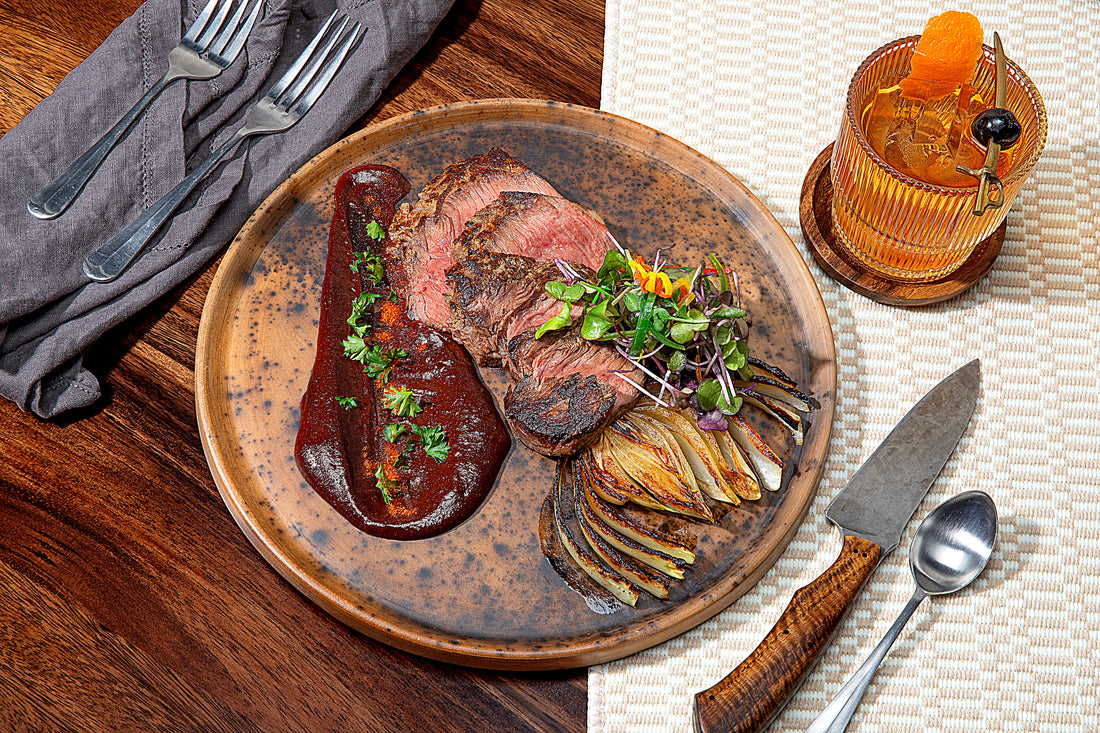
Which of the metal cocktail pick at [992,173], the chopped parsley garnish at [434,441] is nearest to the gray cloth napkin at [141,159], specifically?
the chopped parsley garnish at [434,441]

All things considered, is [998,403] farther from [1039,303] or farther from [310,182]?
[310,182]

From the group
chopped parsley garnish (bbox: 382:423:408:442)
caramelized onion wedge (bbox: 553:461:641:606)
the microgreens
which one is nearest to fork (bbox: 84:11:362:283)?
chopped parsley garnish (bbox: 382:423:408:442)

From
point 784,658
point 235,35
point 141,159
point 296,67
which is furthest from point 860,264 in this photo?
point 141,159

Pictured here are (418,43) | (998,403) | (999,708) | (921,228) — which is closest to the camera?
(999,708)

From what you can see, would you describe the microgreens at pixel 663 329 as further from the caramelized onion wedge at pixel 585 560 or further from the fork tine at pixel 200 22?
the fork tine at pixel 200 22

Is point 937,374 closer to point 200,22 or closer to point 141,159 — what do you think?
point 141,159

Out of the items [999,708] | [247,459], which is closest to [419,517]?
[247,459]
